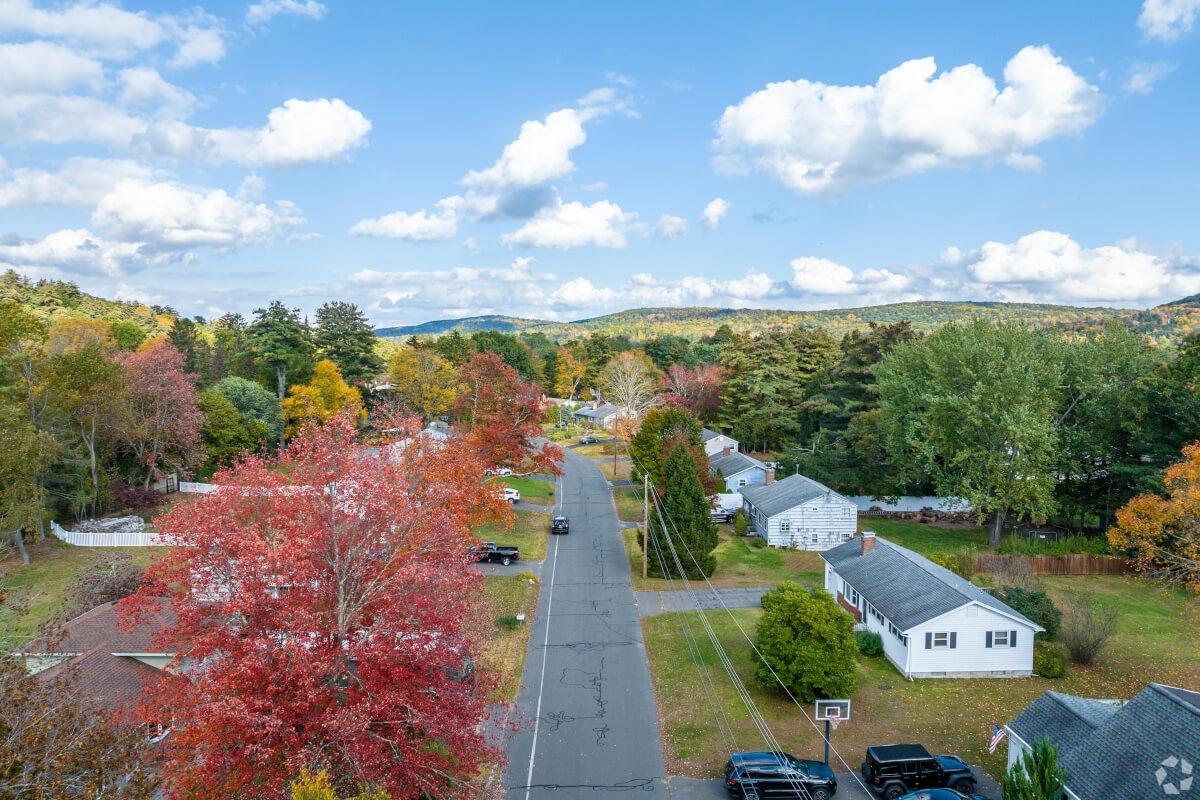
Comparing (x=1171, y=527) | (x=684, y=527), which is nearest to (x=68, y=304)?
(x=684, y=527)

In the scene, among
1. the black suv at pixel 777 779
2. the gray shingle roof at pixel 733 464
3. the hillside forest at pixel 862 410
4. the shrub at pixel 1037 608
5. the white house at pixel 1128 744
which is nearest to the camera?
the white house at pixel 1128 744

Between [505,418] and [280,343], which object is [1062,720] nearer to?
[505,418]

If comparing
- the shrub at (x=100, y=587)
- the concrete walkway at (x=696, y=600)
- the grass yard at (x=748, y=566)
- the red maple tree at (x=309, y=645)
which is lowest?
the grass yard at (x=748, y=566)

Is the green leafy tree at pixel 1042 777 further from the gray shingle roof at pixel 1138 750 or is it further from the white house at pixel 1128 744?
the gray shingle roof at pixel 1138 750

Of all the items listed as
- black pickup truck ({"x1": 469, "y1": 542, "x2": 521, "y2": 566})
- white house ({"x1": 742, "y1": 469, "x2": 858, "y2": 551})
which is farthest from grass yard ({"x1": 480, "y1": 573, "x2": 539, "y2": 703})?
white house ({"x1": 742, "y1": 469, "x2": 858, "y2": 551})

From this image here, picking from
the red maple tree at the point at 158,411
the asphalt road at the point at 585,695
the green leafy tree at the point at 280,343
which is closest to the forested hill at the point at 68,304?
the green leafy tree at the point at 280,343

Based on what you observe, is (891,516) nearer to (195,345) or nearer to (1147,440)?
(1147,440)

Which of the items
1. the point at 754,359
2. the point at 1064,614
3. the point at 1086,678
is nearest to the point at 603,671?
the point at 1086,678
